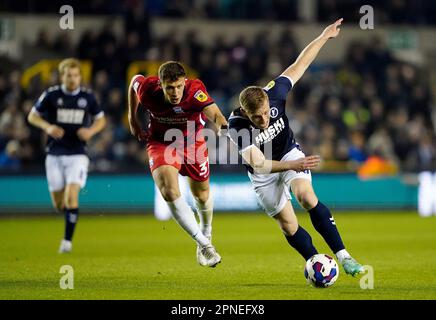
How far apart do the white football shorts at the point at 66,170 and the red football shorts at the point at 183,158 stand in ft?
8.91

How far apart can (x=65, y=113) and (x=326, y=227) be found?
5069 millimetres

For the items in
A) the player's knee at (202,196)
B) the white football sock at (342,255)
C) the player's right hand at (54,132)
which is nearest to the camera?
Answer: the white football sock at (342,255)

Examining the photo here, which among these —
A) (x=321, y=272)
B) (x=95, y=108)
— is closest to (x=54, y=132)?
(x=95, y=108)

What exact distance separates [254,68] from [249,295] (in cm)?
1479

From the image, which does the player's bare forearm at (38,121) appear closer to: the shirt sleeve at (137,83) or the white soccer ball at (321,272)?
the shirt sleeve at (137,83)

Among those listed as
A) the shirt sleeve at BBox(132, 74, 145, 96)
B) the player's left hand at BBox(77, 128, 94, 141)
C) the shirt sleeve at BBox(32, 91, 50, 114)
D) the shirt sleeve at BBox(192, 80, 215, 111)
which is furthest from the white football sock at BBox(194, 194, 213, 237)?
the shirt sleeve at BBox(32, 91, 50, 114)

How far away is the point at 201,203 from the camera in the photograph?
35.8 ft

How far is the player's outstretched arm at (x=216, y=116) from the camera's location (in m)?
9.22

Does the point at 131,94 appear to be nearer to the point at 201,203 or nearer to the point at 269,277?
the point at 201,203

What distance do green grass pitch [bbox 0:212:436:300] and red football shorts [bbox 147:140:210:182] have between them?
3.45 ft

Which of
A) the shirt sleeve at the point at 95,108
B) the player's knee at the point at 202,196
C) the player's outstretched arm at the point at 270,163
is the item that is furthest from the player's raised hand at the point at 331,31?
the shirt sleeve at the point at 95,108

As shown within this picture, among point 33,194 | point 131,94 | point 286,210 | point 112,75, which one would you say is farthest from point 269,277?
point 112,75

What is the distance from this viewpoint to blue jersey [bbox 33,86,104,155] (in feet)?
42.4

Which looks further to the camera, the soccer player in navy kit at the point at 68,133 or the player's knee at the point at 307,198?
the soccer player in navy kit at the point at 68,133
